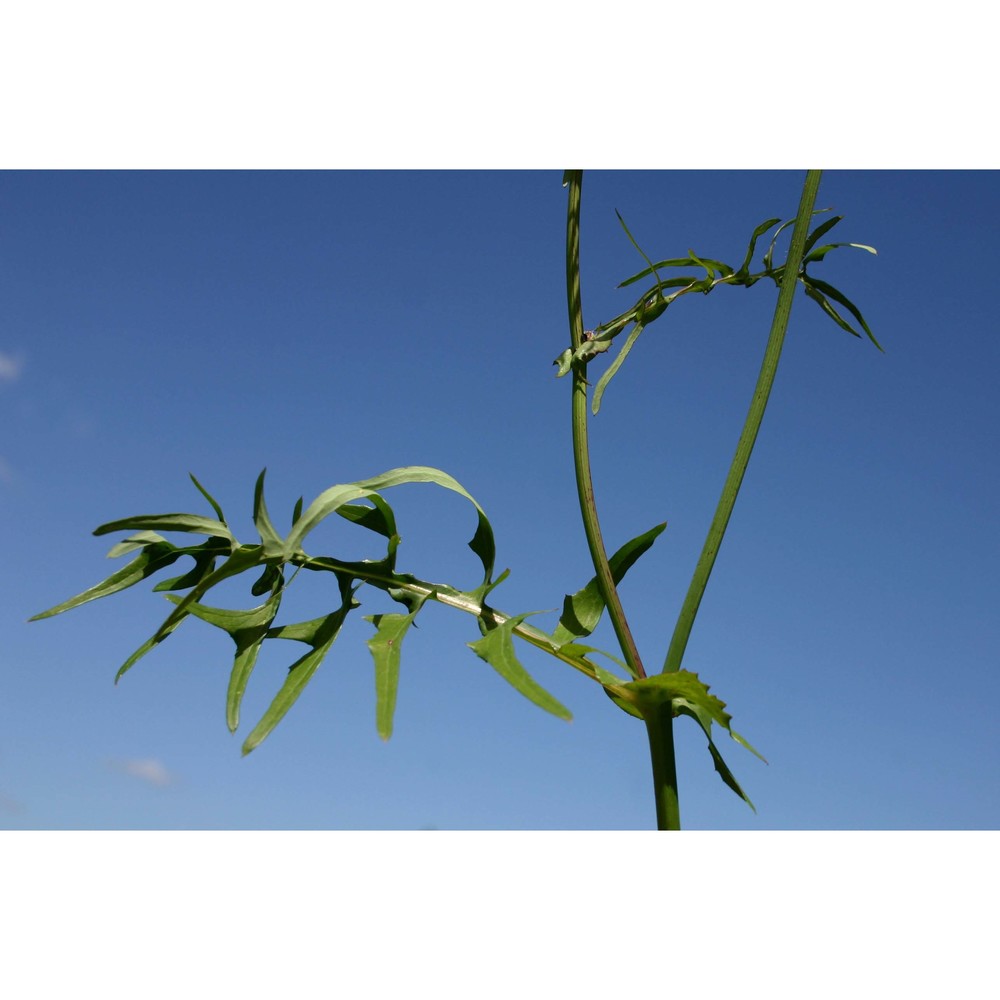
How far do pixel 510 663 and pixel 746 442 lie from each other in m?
0.33

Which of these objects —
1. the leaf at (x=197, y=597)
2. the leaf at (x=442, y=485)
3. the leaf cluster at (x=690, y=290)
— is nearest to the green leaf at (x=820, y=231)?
the leaf cluster at (x=690, y=290)

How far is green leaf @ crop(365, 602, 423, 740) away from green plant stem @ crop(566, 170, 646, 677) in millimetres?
192

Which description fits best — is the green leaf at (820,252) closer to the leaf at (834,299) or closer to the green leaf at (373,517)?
the leaf at (834,299)

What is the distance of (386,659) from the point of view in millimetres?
797

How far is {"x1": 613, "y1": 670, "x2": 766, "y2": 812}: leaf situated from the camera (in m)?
0.75

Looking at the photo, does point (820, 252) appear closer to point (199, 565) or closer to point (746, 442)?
point (746, 442)

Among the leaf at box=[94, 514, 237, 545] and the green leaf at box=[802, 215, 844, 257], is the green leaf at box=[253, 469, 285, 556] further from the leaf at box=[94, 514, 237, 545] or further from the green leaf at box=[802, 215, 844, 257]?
the green leaf at box=[802, 215, 844, 257]

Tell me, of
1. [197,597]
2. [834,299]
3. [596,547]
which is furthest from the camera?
[834,299]

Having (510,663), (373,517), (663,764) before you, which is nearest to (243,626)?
(373,517)

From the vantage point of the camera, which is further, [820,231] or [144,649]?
[820,231]

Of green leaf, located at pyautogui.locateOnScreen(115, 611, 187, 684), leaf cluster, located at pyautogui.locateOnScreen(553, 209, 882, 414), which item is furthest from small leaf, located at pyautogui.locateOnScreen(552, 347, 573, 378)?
green leaf, located at pyautogui.locateOnScreen(115, 611, 187, 684)

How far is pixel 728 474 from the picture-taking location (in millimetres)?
867

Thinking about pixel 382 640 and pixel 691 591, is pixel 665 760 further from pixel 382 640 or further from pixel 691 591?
pixel 382 640

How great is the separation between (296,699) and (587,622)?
0.99ft
